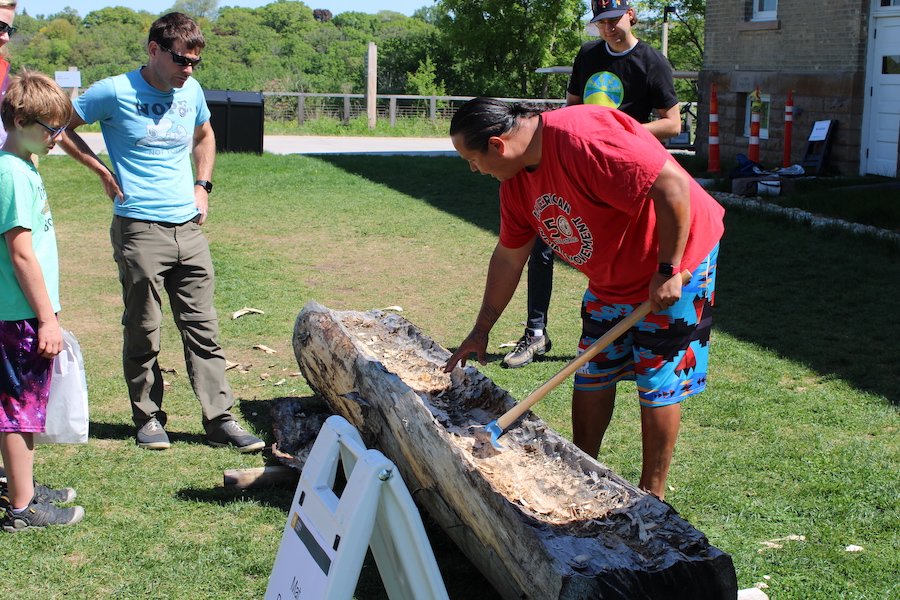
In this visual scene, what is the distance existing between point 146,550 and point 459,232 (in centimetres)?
688

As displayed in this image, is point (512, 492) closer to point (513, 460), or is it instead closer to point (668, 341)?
point (513, 460)

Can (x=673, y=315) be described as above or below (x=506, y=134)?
below

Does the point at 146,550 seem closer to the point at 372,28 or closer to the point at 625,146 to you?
the point at 625,146

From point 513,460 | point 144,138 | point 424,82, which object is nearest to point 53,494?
point 144,138

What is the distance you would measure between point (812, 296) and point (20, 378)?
19.0 feet

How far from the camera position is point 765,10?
14750mm

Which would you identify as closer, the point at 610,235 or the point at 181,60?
the point at 610,235

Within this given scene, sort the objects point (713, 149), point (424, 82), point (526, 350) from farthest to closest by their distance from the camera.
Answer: point (424, 82) → point (713, 149) → point (526, 350)

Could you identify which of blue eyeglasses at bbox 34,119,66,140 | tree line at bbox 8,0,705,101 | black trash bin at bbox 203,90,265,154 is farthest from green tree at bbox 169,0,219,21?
blue eyeglasses at bbox 34,119,66,140

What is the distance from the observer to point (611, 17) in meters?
4.48

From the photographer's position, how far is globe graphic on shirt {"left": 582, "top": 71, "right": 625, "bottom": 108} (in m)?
4.66

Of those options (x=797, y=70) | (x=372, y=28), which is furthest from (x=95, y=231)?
(x=372, y=28)

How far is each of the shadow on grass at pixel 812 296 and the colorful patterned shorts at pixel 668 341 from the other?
218cm

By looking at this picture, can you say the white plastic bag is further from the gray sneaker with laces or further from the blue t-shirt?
the blue t-shirt
